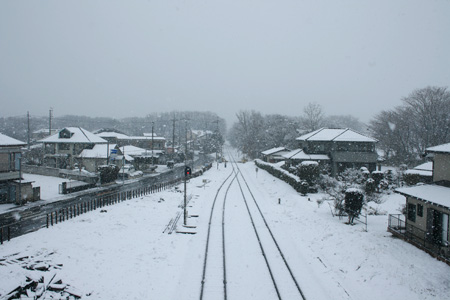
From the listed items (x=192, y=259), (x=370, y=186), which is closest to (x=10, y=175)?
(x=192, y=259)

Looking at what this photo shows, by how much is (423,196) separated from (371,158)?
24569 millimetres

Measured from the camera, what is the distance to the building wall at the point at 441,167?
47.7ft

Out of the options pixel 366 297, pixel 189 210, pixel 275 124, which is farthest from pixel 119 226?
pixel 275 124

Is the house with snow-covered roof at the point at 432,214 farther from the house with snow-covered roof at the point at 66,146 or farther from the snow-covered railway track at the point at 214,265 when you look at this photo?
the house with snow-covered roof at the point at 66,146

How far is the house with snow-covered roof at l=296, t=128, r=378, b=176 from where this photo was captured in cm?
3638

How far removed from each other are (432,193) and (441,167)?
6.97 feet

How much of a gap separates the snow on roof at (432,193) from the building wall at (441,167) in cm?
60

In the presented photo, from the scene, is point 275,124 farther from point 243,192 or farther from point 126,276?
point 126,276

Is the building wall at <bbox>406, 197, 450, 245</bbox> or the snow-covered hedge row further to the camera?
the snow-covered hedge row

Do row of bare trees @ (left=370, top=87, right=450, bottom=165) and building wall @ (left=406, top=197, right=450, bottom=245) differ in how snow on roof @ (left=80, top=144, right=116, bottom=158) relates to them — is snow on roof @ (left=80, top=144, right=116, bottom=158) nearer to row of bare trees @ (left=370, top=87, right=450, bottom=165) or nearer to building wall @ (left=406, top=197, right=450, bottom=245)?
building wall @ (left=406, top=197, right=450, bottom=245)

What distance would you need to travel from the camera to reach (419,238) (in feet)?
43.8

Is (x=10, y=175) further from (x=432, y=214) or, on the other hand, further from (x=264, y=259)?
(x=432, y=214)

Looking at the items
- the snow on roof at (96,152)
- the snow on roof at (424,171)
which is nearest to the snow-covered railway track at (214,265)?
the snow on roof at (424,171)

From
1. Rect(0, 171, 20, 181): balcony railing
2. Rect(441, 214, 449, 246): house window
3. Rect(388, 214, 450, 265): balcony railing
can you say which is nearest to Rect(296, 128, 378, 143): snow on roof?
Rect(388, 214, 450, 265): balcony railing
